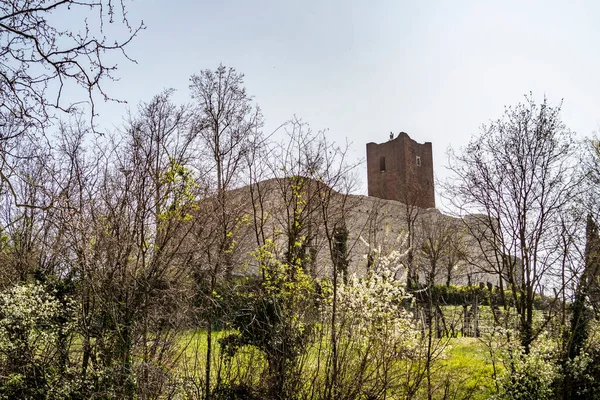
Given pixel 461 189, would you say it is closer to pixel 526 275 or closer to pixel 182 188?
pixel 526 275

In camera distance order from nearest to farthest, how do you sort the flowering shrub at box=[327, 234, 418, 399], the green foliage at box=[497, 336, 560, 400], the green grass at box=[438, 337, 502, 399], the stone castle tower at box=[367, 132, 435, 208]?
1. the flowering shrub at box=[327, 234, 418, 399]
2. the green foliage at box=[497, 336, 560, 400]
3. the green grass at box=[438, 337, 502, 399]
4. the stone castle tower at box=[367, 132, 435, 208]

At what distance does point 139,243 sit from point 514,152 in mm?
6634

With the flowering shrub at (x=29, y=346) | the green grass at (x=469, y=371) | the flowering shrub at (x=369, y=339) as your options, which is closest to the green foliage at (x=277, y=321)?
the flowering shrub at (x=369, y=339)

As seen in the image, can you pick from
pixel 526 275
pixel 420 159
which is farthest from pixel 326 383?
pixel 420 159

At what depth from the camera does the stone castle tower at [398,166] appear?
114ft

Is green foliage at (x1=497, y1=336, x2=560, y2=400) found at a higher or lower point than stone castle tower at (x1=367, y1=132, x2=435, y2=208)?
lower

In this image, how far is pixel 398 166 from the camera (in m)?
35.0

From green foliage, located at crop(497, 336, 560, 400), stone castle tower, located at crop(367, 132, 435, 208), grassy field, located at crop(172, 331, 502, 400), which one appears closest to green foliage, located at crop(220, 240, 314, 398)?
grassy field, located at crop(172, 331, 502, 400)

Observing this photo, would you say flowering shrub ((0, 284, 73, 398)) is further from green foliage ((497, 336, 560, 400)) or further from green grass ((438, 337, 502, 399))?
green foliage ((497, 336, 560, 400))

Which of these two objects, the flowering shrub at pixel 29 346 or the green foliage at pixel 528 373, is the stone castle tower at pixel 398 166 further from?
the flowering shrub at pixel 29 346

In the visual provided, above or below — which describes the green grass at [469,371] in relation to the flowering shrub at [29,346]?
below

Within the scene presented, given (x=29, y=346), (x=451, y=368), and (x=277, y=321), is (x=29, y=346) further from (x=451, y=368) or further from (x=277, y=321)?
(x=451, y=368)

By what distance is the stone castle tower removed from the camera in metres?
34.7

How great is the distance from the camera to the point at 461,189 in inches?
371
